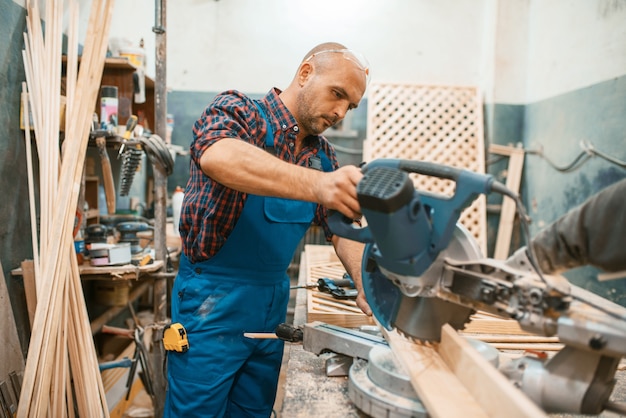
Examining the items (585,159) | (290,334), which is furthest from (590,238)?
(585,159)

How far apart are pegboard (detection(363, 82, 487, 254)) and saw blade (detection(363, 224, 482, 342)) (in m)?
3.50

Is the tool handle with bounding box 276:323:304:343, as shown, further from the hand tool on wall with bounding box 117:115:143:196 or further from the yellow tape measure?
the hand tool on wall with bounding box 117:115:143:196

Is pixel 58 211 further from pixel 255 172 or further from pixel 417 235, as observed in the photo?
pixel 417 235

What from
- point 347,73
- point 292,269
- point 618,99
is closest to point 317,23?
point 292,269

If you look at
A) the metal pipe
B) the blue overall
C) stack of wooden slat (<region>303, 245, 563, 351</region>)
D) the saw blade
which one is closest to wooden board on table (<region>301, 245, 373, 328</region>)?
stack of wooden slat (<region>303, 245, 563, 351</region>)

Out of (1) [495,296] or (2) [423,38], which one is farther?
(2) [423,38]

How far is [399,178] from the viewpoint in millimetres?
891

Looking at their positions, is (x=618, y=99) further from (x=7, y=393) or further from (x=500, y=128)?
(x=7, y=393)

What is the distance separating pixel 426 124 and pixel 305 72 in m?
3.25

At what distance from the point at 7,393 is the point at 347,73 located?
75.2 inches

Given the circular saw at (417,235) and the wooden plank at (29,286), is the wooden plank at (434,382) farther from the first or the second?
the wooden plank at (29,286)

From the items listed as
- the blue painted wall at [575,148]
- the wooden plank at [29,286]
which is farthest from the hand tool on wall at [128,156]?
the blue painted wall at [575,148]

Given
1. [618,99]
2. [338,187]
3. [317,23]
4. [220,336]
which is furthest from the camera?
Answer: [317,23]

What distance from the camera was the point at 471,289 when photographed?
0.91 meters
